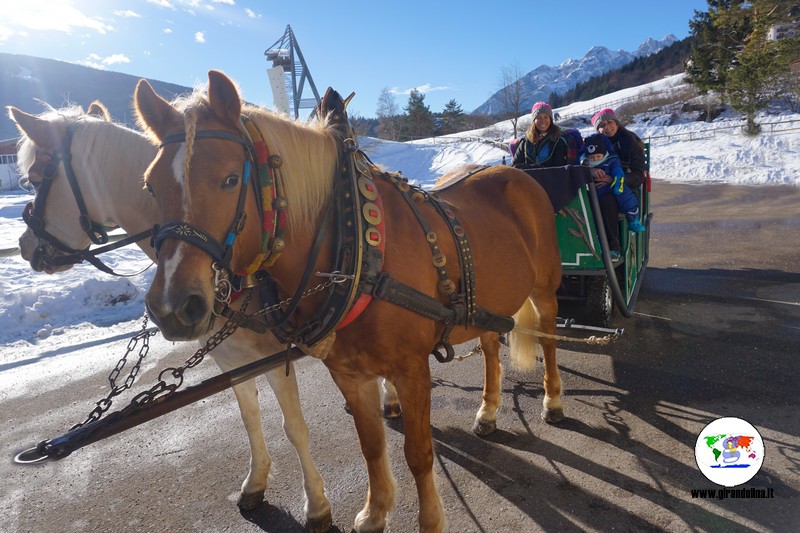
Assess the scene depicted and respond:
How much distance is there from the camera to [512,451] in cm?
293

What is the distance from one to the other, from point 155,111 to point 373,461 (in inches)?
73.9

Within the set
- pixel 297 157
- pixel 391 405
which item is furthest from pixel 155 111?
pixel 391 405

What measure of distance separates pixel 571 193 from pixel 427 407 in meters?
2.24

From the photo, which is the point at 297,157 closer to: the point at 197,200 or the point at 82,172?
the point at 197,200

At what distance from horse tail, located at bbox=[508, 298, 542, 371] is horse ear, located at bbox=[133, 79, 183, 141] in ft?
8.70

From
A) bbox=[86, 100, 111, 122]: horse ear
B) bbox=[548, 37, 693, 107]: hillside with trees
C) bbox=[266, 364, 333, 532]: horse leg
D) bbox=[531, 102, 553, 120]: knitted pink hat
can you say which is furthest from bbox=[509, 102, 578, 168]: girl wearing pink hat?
bbox=[548, 37, 693, 107]: hillside with trees

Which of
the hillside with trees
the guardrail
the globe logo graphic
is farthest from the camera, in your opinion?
the hillside with trees

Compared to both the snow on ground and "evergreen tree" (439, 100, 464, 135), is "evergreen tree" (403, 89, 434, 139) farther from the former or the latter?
the snow on ground

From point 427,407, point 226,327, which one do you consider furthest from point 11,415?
point 427,407

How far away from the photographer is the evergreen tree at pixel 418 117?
50.2 m

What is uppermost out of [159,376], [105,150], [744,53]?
[744,53]

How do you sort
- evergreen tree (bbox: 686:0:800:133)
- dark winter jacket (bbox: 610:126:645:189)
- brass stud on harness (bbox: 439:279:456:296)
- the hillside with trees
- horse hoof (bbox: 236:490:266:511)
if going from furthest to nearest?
the hillside with trees
evergreen tree (bbox: 686:0:800:133)
dark winter jacket (bbox: 610:126:645:189)
horse hoof (bbox: 236:490:266:511)
brass stud on harness (bbox: 439:279:456:296)

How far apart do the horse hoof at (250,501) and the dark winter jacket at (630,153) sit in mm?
4139

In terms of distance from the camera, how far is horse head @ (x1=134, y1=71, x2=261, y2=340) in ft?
4.43
